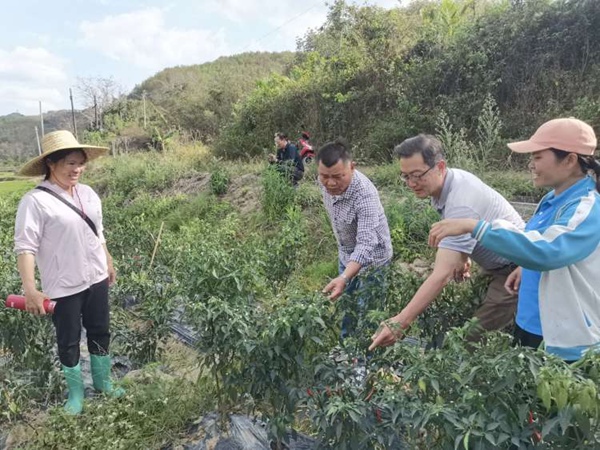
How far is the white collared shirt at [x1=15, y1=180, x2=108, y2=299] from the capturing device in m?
2.43

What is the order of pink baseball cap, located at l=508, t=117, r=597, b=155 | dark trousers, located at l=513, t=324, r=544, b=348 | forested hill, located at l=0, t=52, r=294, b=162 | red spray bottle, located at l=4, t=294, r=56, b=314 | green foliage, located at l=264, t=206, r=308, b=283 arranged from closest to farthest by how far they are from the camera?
pink baseball cap, located at l=508, t=117, r=597, b=155 < dark trousers, located at l=513, t=324, r=544, b=348 < red spray bottle, located at l=4, t=294, r=56, b=314 < green foliage, located at l=264, t=206, r=308, b=283 < forested hill, located at l=0, t=52, r=294, b=162

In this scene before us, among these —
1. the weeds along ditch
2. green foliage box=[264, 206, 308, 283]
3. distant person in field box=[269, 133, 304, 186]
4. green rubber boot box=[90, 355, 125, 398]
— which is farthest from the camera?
distant person in field box=[269, 133, 304, 186]

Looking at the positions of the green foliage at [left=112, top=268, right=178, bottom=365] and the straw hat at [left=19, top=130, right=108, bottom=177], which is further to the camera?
the green foliage at [left=112, top=268, right=178, bottom=365]

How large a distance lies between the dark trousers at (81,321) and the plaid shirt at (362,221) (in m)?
1.42

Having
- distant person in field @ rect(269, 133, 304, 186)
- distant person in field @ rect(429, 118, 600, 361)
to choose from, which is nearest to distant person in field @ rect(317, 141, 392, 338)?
distant person in field @ rect(429, 118, 600, 361)

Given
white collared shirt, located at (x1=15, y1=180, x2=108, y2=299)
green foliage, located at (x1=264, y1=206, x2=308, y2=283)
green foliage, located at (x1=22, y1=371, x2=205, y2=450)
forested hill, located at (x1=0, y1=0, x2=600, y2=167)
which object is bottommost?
green foliage, located at (x1=22, y1=371, x2=205, y2=450)

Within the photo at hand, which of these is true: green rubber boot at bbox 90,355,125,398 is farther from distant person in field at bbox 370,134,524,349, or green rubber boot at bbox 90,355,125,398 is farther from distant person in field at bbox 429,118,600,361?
distant person in field at bbox 429,118,600,361

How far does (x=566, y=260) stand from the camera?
1480mm

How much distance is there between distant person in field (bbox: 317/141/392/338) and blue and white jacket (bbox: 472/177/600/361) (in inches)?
34.2

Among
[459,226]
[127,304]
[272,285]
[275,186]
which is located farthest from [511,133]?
[459,226]

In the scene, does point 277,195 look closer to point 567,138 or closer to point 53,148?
point 53,148

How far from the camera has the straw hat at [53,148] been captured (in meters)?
2.54

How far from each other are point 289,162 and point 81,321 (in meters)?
5.10

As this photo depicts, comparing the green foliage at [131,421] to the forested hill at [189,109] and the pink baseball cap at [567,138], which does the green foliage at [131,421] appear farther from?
the forested hill at [189,109]
